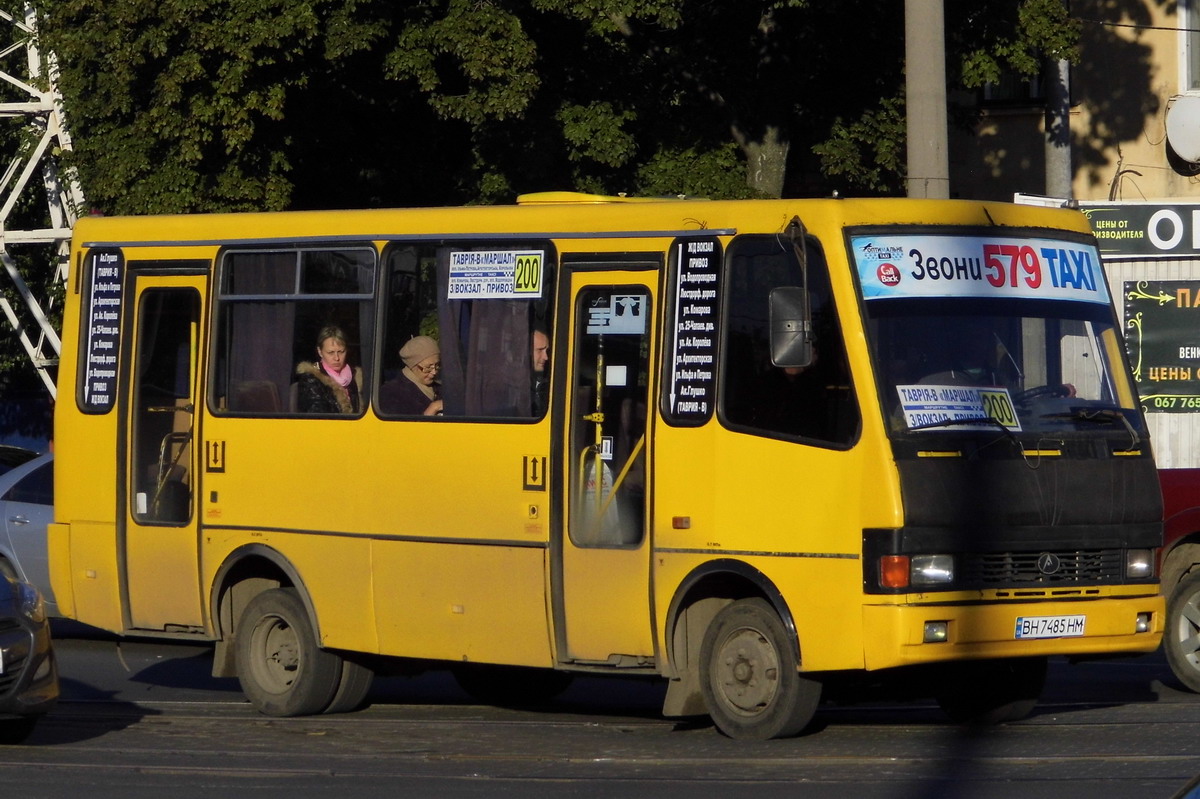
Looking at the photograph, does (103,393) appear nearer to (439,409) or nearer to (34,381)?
(439,409)

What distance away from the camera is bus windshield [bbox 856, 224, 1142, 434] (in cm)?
933

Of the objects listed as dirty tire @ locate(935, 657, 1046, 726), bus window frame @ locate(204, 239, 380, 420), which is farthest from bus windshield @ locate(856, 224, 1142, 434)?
bus window frame @ locate(204, 239, 380, 420)

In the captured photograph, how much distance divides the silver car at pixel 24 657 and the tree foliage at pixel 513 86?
10840 millimetres

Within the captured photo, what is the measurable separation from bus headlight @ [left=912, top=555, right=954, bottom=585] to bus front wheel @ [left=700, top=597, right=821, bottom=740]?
2.28ft

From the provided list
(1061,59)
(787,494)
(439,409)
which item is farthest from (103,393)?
(1061,59)

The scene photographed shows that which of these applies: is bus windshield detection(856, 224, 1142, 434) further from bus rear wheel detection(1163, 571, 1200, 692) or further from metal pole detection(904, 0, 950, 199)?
metal pole detection(904, 0, 950, 199)

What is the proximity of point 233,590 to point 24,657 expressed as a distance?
6.80 ft

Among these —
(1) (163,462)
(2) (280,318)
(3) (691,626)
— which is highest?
(2) (280,318)

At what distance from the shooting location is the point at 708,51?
22703 mm

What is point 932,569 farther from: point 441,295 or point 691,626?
point 441,295

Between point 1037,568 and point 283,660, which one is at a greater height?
point 1037,568

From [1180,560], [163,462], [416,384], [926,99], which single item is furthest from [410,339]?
[926,99]

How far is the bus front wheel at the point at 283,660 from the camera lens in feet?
37.8

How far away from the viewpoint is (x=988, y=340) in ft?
31.3
